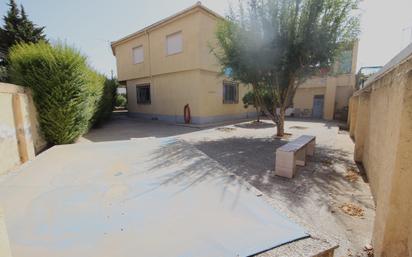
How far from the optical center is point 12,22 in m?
16.8

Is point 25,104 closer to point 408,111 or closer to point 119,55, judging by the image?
point 408,111

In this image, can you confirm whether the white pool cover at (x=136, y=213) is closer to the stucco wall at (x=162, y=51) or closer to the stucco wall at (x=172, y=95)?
the stucco wall at (x=172, y=95)

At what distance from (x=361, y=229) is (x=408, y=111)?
1701 mm

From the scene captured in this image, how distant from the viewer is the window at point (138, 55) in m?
14.2

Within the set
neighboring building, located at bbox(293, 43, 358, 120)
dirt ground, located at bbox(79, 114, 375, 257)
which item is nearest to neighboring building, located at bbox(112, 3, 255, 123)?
dirt ground, located at bbox(79, 114, 375, 257)

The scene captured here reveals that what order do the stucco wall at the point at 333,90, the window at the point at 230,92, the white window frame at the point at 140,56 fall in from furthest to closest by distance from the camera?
the stucco wall at the point at 333,90 < the white window frame at the point at 140,56 < the window at the point at 230,92

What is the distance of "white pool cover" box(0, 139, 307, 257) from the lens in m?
1.77

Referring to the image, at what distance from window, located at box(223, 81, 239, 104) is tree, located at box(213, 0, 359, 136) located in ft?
17.9

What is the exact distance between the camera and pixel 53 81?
583 cm

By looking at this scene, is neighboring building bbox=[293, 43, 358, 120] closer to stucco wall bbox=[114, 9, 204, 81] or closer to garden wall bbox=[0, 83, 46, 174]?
stucco wall bbox=[114, 9, 204, 81]

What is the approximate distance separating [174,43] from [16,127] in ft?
30.5

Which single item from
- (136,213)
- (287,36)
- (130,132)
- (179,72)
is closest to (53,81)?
(130,132)

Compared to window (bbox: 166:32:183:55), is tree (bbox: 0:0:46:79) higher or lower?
higher

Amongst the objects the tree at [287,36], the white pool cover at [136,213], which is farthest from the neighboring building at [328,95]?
the white pool cover at [136,213]
